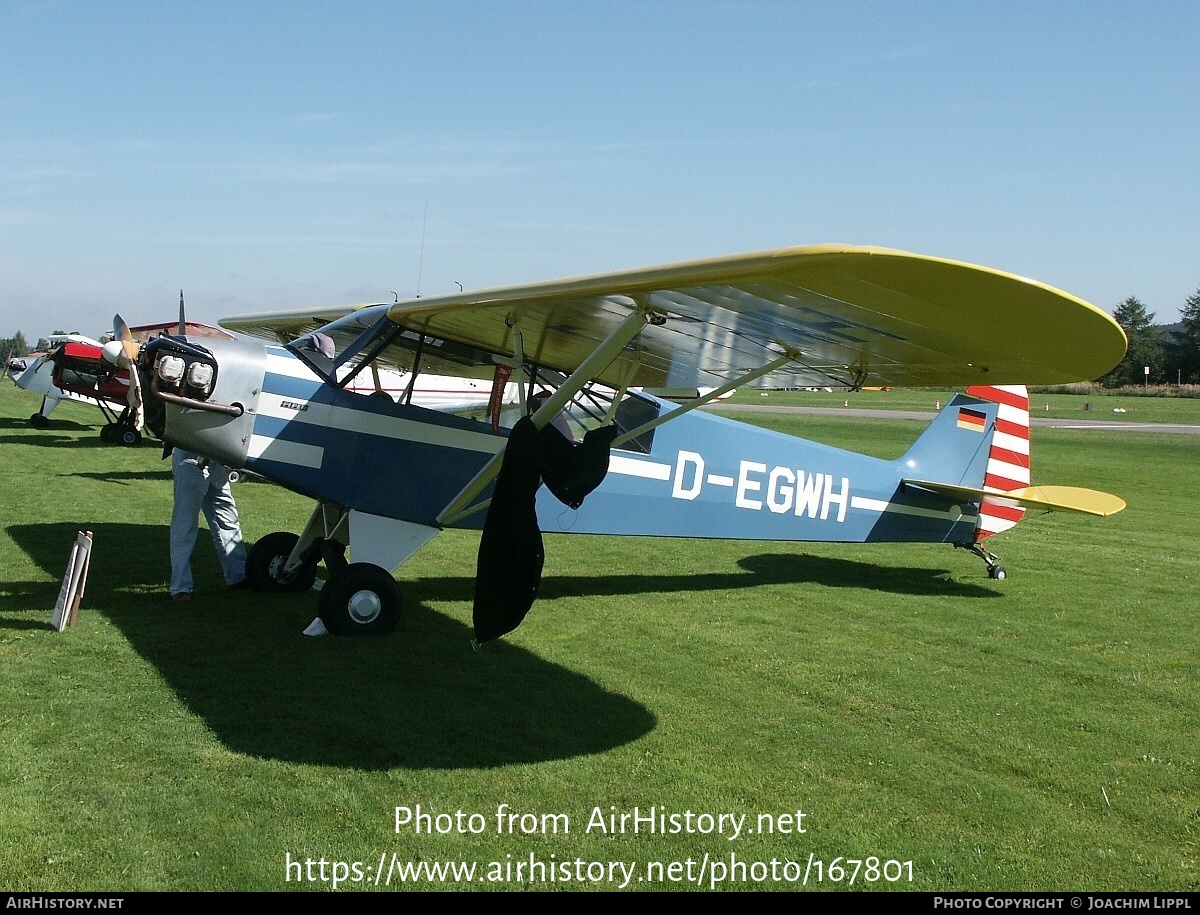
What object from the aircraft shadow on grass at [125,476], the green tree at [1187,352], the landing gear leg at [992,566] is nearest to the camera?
the landing gear leg at [992,566]

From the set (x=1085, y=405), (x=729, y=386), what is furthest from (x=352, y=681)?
(x=1085, y=405)

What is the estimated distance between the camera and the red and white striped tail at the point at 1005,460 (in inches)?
379

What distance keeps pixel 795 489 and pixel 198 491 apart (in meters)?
4.85

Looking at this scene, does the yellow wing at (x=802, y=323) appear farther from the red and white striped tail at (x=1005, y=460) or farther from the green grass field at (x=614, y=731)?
the red and white striped tail at (x=1005, y=460)

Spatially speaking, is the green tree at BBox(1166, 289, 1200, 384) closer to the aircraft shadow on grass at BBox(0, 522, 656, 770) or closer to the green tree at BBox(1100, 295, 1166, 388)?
the green tree at BBox(1100, 295, 1166, 388)

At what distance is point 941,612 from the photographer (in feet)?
25.7

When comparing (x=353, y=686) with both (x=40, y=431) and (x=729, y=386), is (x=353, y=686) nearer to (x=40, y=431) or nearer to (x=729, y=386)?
(x=729, y=386)

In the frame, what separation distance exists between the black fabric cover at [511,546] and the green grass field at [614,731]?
488 mm

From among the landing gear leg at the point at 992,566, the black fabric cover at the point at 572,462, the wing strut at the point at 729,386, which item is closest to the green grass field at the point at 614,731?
the landing gear leg at the point at 992,566

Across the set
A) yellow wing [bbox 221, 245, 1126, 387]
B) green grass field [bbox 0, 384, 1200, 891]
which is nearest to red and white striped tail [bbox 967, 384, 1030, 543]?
green grass field [bbox 0, 384, 1200, 891]

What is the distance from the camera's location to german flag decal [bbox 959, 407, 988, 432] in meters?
9.70

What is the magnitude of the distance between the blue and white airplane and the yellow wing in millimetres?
20

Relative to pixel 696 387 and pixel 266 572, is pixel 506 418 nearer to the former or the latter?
pixel 696 387
